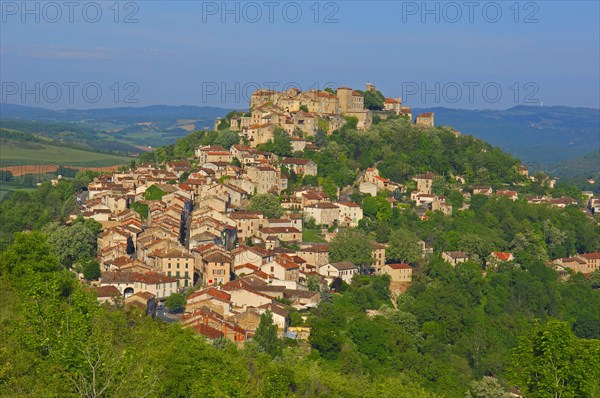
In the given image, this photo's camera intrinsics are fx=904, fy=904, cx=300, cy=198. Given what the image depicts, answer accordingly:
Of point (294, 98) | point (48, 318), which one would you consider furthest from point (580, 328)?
point (48, 318)

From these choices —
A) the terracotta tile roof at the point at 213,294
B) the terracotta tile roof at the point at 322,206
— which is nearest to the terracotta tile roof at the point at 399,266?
the terracotta tile roof at the point at 322,206

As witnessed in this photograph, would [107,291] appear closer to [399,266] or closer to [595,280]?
[399,266]

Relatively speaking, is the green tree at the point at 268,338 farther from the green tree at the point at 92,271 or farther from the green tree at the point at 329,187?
the green tree at the point at 329,187

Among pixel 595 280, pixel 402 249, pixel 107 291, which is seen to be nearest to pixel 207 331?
pixel 107 291

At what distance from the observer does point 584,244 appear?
6488cm

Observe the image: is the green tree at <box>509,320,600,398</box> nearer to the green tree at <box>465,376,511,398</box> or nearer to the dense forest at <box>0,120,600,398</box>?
the dense forest at <box>0,120,600,398</box>

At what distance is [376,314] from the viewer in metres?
44.6

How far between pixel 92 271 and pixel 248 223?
10457mm

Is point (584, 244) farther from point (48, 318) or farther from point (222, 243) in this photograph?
point (48, 318)

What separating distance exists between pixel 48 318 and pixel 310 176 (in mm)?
41262

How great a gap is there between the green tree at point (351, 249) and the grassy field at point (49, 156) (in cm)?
7160

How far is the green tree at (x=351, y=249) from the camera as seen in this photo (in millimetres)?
49000

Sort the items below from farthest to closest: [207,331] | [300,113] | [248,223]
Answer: [300,113], [248,223], [207,331]

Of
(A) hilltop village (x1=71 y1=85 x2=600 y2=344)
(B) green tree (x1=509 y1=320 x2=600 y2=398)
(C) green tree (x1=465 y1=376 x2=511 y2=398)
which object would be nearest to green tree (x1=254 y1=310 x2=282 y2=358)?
(A) hilltop village (x1=71 y1=85 x2=600 y2=344)
